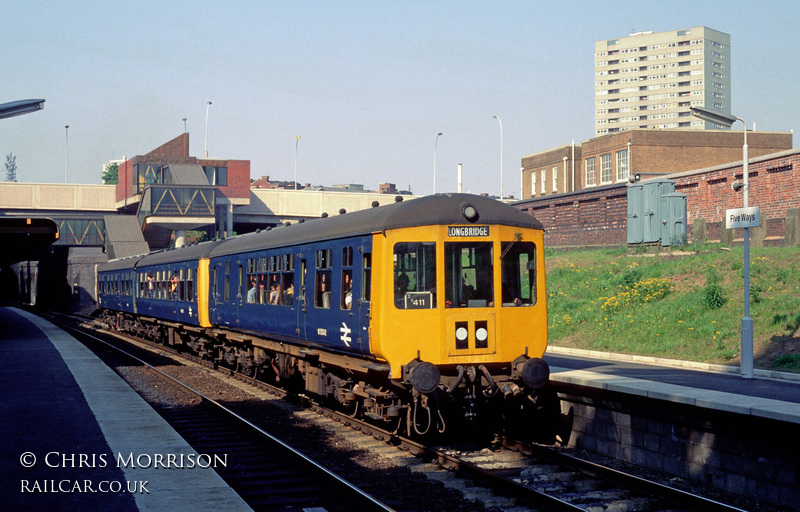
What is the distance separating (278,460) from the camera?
10609 mm

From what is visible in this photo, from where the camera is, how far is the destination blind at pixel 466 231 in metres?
11.1

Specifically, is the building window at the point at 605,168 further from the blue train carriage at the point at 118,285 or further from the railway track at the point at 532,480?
the railway track at the point at 532,480

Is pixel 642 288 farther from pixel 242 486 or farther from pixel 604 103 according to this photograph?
pixel 604 103

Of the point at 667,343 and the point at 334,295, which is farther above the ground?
the point at 334,295

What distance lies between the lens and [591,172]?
6638cm

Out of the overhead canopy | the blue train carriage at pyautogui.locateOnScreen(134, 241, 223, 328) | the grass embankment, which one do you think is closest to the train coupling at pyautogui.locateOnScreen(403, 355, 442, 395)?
the grass embankment

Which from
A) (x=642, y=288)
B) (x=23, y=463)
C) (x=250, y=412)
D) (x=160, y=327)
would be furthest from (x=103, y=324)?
(x=23, y=463)

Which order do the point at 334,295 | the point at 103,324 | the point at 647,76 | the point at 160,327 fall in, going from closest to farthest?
the point at 334,295
the point at 160,327
the point at 103,324
the point at 647,76

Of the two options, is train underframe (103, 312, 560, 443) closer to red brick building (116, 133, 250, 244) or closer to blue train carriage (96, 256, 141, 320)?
blue train carriage (96, 256, 141, 320)

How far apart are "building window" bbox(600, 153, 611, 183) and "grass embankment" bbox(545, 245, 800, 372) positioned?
32644mm

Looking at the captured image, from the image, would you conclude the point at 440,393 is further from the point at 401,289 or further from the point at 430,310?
the point at 401,289

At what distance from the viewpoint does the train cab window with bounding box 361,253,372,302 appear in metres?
11.3

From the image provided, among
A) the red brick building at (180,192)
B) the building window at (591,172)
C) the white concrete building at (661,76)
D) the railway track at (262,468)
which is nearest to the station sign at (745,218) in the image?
the railway track at (262,468)

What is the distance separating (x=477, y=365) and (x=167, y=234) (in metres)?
66.1
